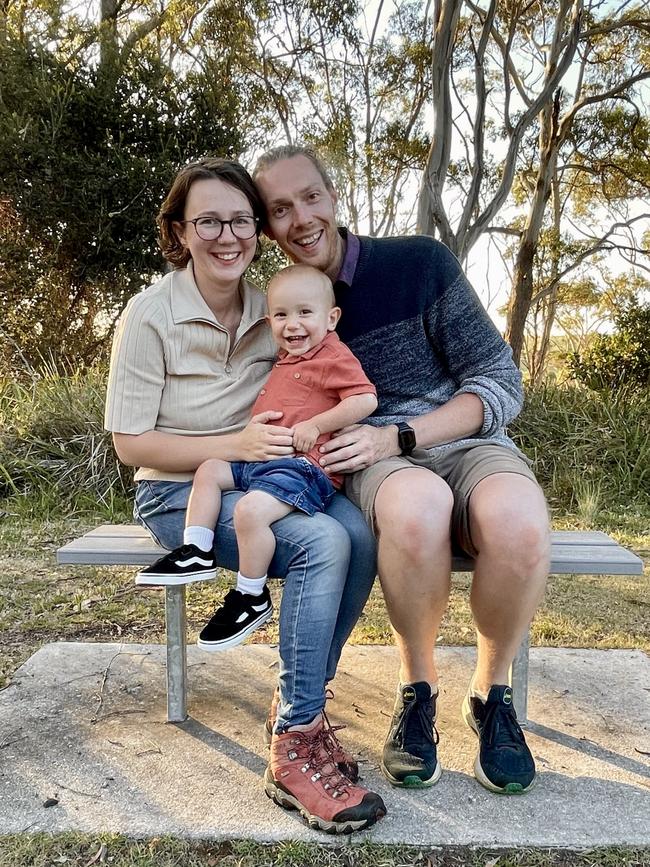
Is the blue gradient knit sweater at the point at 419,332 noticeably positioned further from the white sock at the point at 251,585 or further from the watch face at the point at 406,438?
the white sock at the point at 251,585

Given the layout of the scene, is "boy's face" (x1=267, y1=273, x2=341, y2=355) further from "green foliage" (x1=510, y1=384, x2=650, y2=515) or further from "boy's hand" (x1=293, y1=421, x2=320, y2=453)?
"green foliage" (x1=510, y1=384, x2=650, y2=515)

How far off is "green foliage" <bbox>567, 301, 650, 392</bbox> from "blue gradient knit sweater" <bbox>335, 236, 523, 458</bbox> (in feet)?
20.5

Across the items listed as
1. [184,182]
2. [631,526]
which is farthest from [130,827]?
[631,526]

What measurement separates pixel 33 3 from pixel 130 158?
5.00m

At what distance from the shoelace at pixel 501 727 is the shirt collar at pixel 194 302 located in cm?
136

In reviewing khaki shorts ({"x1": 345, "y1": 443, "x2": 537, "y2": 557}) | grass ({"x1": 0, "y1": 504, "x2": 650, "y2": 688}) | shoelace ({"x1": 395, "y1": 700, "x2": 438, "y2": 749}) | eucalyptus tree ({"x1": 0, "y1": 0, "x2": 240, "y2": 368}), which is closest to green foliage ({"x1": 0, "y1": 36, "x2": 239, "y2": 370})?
eucalyptus tree ({"x1": 0, "y1": 0, "x2": 240, "y2": 368})

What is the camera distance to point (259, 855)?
1.65 metres

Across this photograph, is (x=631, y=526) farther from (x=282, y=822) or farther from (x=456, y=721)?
(x=282, y=822)

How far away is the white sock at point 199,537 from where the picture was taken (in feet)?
6.52

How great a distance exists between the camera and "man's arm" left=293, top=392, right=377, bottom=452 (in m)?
2.09

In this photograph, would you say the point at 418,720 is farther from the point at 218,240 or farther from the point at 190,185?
the point at 190,185

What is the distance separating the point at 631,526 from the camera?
193 inches

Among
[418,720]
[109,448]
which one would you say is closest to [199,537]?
[418,720]

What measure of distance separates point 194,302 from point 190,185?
0.36 metres
